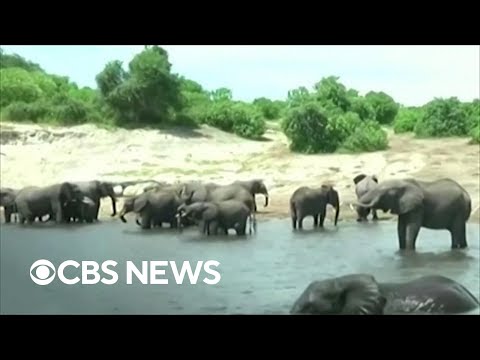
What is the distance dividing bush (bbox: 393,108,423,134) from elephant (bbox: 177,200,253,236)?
0.77 metres

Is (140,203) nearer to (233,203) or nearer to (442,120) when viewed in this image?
(233,203)

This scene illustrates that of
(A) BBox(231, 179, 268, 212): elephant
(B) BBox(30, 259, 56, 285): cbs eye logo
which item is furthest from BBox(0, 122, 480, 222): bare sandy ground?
(B) BBox(30, 259, 56, 285): cbs eye logo

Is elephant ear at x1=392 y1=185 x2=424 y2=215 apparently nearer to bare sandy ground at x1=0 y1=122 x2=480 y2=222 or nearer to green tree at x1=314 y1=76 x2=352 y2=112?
bare sandy ground at x1=0 y1=122 x2=480 y2=222

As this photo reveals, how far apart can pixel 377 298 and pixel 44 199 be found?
5.00 ft

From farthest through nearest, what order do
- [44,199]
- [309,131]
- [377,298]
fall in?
1. [309,131]
2. [44,199]
3. [377,298]

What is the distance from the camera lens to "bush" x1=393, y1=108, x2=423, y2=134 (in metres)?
4.89

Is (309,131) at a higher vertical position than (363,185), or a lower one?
higher

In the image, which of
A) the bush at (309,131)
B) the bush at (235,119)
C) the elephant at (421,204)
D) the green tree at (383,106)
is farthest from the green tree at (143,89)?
the elephant at (421,204)

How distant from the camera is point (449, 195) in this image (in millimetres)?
4859

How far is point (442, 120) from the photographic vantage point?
4922 mm

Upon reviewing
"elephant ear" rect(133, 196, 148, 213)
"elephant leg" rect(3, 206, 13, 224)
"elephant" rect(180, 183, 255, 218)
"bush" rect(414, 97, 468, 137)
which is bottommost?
"elephant leg" rect(3, 206, 13, 224)

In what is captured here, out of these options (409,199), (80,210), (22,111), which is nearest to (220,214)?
(80,210)
